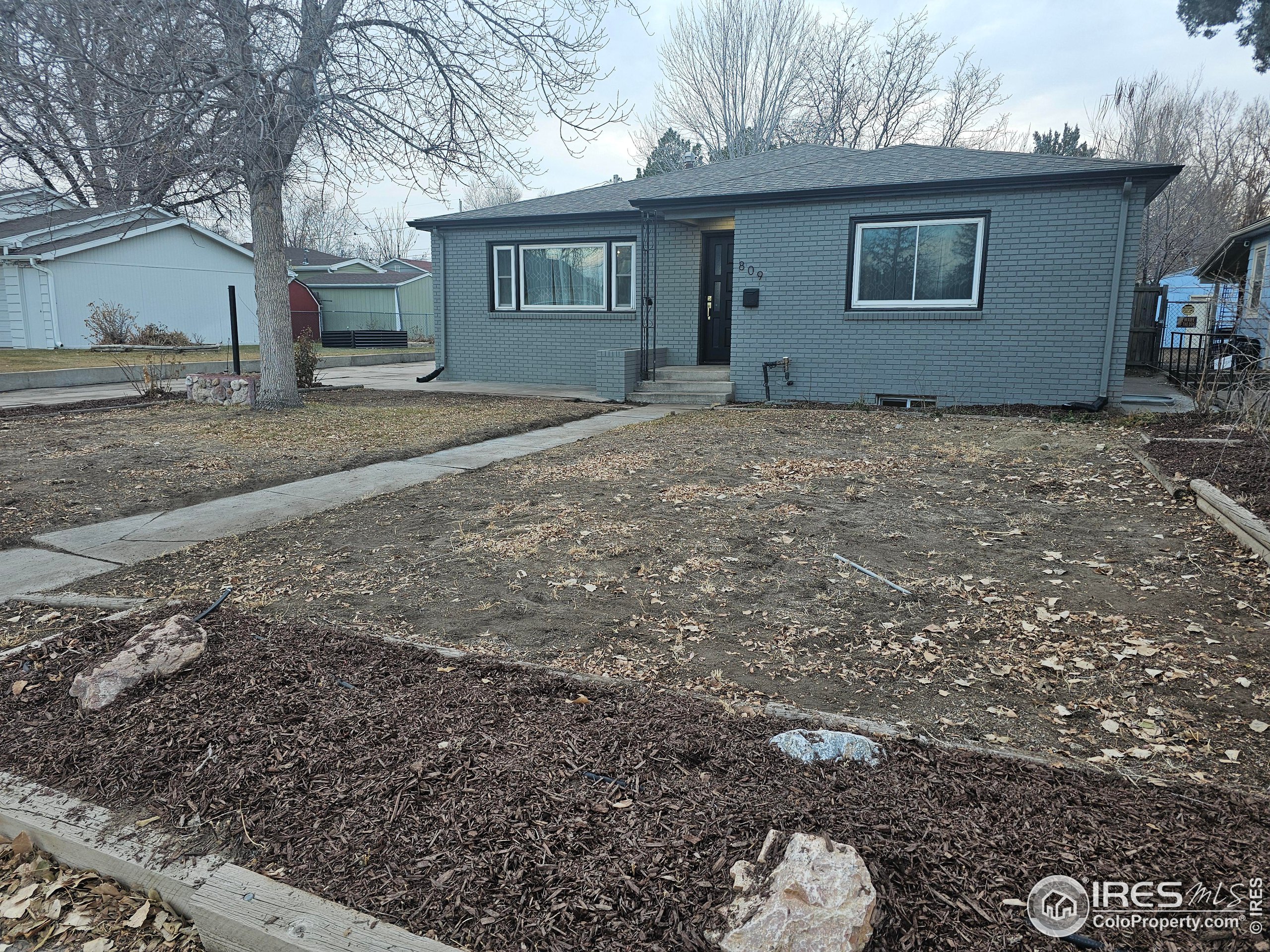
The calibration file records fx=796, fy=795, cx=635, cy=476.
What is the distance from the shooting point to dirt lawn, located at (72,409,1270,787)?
9.68ft

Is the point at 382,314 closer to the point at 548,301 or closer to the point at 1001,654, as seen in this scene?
the point at 548,301

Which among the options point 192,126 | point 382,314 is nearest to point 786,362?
point 192,126

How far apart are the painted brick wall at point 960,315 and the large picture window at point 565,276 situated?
2.80 meters

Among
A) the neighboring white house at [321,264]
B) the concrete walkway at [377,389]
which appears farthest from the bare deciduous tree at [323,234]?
the concrete walkway at [377,389]

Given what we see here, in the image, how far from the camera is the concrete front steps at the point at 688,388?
1277 centimetres

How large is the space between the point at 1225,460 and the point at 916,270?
6.09 m

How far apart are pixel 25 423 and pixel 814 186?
11060 millimetres

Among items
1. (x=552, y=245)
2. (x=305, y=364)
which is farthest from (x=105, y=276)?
(x=552, y=245)

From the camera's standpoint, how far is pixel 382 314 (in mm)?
36219

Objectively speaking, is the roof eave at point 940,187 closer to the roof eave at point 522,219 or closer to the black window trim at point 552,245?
the roof eave at point 522,219

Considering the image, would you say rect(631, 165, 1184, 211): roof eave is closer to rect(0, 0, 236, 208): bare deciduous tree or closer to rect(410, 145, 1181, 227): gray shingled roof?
rect(410, 145, 1181, 227): gray shingled roof

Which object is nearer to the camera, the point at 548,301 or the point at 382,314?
the point at 548,301

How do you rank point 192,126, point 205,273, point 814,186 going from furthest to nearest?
point 205,273, point 814,186, point 192,126

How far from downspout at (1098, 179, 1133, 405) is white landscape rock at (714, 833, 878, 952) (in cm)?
1082
